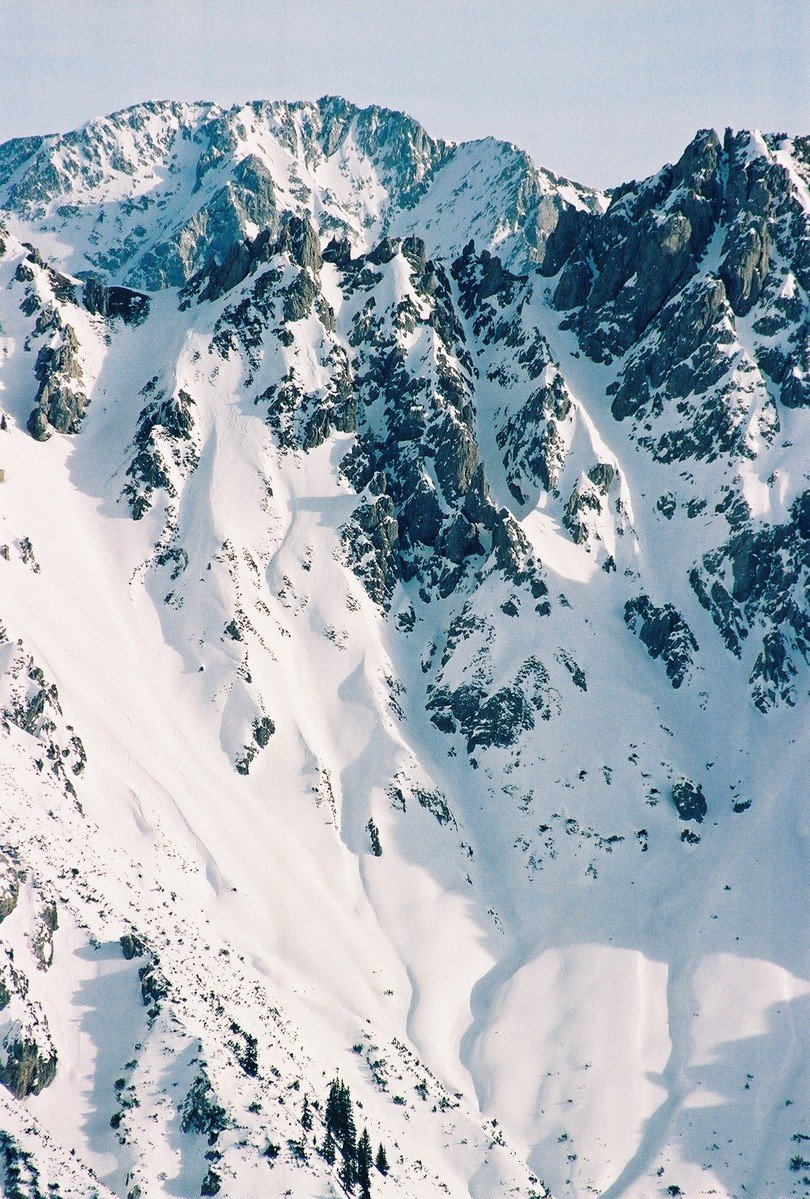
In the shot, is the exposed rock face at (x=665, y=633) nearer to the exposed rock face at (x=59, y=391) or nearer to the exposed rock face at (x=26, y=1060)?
the exposed rock face at (x=59, y=391)

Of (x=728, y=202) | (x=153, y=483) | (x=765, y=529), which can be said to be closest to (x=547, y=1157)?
(x=765, y=529)

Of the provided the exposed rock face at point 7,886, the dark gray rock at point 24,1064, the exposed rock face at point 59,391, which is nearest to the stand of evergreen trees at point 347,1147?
the dark gray rock at point 24,1064

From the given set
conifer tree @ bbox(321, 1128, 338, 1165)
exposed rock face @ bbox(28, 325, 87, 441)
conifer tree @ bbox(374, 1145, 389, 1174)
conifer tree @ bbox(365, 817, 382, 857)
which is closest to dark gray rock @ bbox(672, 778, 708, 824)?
conifer tree @ bbox(365, 817, 382, 857)

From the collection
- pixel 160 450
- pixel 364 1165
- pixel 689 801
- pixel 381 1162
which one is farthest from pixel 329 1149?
pixel 160 450

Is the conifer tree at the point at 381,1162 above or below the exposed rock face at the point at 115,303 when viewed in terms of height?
below

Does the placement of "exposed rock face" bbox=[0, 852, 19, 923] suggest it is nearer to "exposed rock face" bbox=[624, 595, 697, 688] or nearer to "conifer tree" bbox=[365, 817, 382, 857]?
"conifer tree" bbox=[365, 817, 382, 857]

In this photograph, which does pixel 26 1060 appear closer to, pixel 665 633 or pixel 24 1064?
pixel 24 1064
